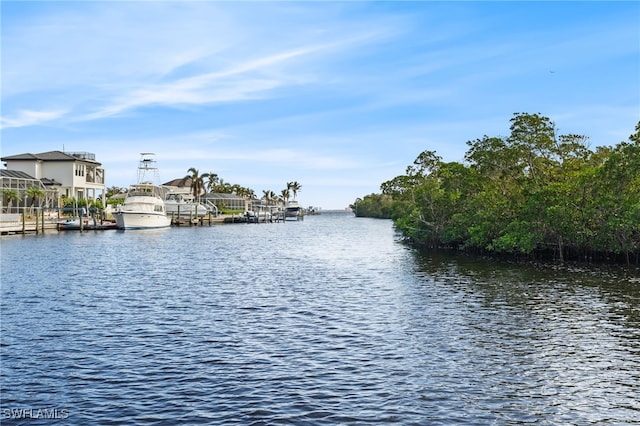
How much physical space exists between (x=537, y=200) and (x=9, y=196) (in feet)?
281

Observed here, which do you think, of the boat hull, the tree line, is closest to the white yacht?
the boat hull

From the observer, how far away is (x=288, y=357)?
1964 centimetres

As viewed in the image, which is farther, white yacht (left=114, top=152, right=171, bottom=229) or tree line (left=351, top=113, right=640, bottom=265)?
white yacht (left=114, top=152, right=171, bottom=229)

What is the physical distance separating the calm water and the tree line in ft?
17.7

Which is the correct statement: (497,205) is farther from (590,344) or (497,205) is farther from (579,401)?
(579,401)

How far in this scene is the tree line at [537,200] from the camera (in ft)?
139

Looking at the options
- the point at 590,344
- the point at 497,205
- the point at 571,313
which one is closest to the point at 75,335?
the point at 590,344

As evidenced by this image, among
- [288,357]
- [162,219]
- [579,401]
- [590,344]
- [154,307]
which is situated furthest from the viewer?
[162,219]

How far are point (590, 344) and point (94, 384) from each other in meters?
17.7

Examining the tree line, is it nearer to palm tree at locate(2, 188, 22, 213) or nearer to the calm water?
the calm water

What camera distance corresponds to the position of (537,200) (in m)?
45.3

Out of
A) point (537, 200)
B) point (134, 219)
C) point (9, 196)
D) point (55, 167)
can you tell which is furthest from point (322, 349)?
point (55, 167)

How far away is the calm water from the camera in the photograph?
14914mm

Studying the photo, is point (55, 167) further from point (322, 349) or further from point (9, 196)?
point (322, 349)
